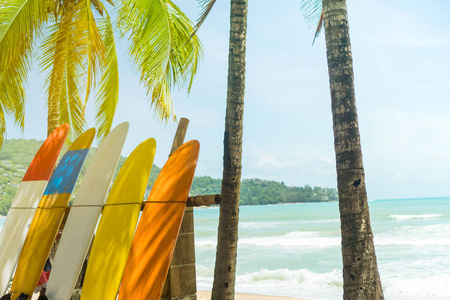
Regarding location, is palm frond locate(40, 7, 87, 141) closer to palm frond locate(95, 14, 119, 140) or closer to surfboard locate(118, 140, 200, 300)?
palm frond locate(95, 14, 119, 140)

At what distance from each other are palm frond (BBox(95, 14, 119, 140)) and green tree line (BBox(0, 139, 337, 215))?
1036 inches

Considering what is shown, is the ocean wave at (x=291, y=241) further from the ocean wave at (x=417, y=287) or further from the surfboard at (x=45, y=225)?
the surfboard at (x=45, y=225)

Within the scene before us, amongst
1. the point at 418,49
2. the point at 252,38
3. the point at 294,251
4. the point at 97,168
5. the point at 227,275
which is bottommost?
the point at 294,251

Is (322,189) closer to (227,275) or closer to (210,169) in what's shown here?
(210,169)

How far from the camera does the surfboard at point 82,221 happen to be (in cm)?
293

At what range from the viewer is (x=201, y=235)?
27.8 m

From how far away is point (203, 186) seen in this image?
41156mm

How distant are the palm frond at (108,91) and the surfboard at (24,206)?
254cm

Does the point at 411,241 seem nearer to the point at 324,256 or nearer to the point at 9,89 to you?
the point at 324,256

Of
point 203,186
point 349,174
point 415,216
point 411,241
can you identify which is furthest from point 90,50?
point 203,186

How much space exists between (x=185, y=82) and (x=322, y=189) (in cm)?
4951

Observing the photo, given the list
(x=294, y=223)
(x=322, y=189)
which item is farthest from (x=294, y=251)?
(x=322, y=189)

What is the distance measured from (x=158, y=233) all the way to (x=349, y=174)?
1.19m

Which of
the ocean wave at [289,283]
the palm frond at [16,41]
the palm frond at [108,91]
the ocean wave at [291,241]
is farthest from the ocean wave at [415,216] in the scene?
the palm frond at [16,41]
